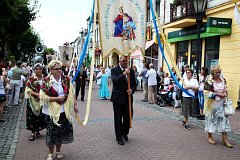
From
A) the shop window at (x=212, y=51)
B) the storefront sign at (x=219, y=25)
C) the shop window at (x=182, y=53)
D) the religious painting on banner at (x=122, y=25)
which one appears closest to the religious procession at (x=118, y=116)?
the religious painting on banner at (x=122, y=25)

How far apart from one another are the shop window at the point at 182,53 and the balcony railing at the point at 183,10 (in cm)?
178

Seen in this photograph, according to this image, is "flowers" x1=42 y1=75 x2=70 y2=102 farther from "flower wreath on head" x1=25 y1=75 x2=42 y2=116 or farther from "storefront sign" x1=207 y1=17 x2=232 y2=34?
"storefront sign" x1=207 y1=17 x2=232 y2=34

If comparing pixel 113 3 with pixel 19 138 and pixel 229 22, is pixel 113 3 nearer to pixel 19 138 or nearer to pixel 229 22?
pixel 19 138

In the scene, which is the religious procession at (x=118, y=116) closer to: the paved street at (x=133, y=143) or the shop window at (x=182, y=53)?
the paved street at (x=133, y=143)

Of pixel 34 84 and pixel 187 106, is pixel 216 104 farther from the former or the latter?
pixel 34 84

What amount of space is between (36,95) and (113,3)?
2.52 meters

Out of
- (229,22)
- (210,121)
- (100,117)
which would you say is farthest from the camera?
(229,22)

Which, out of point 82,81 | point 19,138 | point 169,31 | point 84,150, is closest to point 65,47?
point 82,81

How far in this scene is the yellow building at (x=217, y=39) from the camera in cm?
1332

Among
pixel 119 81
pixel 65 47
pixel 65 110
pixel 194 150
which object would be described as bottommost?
pixel 194 150

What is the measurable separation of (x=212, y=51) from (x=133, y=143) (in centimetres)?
1059

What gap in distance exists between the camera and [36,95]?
6.21 m

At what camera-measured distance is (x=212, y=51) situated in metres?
15.6

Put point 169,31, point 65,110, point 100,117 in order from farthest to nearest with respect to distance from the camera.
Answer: point 169,31 → point 100,117 → point 65,110
